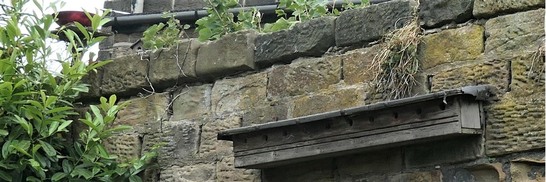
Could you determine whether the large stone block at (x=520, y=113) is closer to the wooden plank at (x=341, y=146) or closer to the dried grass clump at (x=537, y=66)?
the dried grass clump at (x=537, y=66)

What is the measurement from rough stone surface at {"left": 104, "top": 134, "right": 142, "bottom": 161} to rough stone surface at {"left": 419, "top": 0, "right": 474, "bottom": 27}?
1.62 meters

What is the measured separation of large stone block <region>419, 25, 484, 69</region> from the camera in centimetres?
411

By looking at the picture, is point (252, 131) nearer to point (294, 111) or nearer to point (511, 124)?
point (294, 111)

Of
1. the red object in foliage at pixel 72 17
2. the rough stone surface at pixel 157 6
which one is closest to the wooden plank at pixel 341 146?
the red object in foliage at pixel 72 17

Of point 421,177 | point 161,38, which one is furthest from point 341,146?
point 161,38

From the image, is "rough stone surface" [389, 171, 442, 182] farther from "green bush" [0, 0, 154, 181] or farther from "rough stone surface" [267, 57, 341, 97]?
"green bush" [0, 0, 154, 181]

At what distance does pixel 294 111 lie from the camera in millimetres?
4664

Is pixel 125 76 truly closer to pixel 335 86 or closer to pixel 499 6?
pixel 335 86

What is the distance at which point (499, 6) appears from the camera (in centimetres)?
407

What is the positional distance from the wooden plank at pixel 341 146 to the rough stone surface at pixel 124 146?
805 mm

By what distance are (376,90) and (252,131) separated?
0.55 metres

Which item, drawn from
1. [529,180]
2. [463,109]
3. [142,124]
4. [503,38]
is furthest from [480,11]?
[142,124]

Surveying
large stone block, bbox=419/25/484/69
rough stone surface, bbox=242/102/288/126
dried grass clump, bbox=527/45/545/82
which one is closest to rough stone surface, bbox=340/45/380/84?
large stone block, bbox=419/25/484/69

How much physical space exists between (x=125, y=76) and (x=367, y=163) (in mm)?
1539
